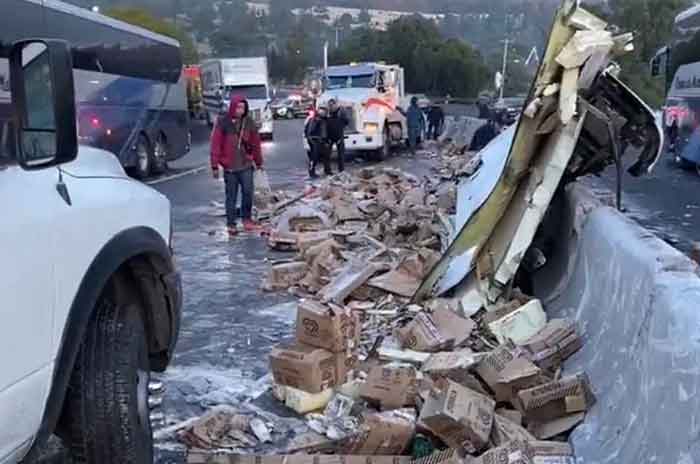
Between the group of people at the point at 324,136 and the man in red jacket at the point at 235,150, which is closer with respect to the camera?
the man in red jacket at the point at 235,150

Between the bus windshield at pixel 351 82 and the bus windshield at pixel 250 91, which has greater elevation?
the bus windshield at pixel 351 82

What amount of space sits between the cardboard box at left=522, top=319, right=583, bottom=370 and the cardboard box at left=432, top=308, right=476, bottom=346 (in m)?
0.68

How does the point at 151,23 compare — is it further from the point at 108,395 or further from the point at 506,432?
the point at 108,395

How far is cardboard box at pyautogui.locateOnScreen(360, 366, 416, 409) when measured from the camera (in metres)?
5.31

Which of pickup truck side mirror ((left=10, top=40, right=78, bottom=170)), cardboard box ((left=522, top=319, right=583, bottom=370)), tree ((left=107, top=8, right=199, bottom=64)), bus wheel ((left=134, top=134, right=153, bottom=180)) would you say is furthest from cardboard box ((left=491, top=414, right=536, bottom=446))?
tree ((left=107, top=8, right=199, bottom=64))

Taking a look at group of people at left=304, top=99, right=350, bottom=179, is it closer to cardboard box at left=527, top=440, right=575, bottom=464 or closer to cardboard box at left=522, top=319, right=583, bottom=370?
cardboard box at left=522, top=319, right=583, bottom=370

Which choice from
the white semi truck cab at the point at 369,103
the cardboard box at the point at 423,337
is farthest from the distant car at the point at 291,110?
the cardboard box at the point at 423,337

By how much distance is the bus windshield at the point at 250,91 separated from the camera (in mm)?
39375

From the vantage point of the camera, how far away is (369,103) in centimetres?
2661

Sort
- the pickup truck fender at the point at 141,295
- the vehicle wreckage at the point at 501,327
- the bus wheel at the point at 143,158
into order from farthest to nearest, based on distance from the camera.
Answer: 1. the bus wheel at the point at 143,158
2. the vehicle wreckage at the point at 501,327
3. the pickup truck fender at the point at 141,295

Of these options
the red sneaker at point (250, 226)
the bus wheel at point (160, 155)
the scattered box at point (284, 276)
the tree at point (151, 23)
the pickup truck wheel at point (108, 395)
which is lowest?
the bus wheel at point (160, 155)

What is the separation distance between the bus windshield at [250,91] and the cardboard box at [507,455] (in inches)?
1406

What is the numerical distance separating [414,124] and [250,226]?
18358 millimetres

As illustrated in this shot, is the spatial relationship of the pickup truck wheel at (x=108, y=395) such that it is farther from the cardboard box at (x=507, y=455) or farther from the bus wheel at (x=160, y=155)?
the bus wheel at (x=160, y=155)
